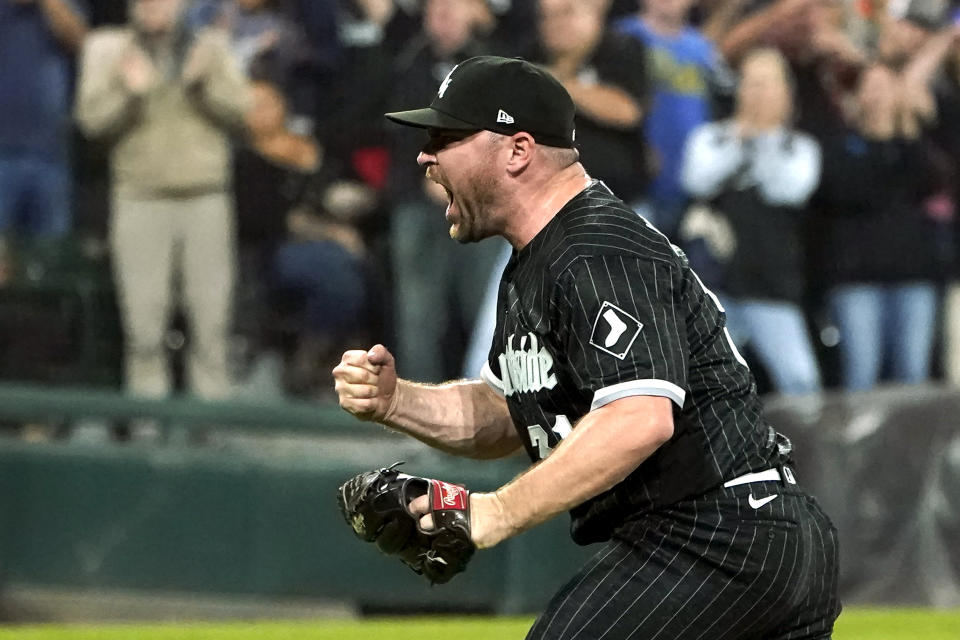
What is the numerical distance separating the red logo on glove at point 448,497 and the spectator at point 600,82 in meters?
5.26

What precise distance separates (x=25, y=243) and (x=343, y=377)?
16.3 ft

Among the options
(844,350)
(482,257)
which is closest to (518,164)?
(482,257)

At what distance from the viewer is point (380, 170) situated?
27.9ft

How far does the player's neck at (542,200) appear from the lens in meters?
3.55

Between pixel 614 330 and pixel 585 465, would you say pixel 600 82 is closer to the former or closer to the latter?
pixel 614 330

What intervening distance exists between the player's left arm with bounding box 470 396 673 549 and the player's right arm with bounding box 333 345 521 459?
70 centimetres

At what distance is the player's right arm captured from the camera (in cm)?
378

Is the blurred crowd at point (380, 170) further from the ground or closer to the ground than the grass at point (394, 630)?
further from the ground

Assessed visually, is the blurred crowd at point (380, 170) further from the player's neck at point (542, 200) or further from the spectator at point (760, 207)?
the player's neck at point (542, 200)

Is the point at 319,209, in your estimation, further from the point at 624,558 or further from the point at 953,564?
the point at 624,558

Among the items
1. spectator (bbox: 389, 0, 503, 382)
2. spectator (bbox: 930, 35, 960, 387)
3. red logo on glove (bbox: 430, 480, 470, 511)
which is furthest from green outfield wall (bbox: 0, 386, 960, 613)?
red logo on glove (bbox: 430, 480, 470, 511)

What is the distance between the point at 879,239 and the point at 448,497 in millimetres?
6305

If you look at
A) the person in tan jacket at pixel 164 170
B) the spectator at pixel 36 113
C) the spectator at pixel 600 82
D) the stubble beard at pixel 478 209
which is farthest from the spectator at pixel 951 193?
the stubble beard at pixel 478 209

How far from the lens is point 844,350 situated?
913 cm
